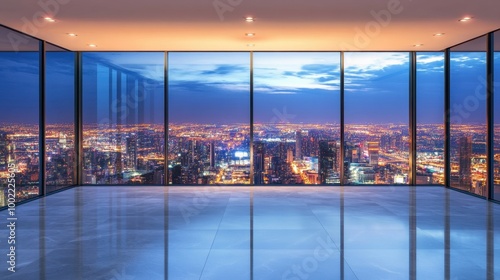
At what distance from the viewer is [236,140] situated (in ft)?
34.9

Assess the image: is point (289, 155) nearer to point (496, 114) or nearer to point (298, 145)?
point (298, 145)

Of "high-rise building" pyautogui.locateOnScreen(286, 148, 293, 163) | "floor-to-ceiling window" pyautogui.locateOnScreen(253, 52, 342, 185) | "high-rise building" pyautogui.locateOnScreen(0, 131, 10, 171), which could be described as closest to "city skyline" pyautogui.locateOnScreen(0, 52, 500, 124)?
"floor-to-ceiling window" pyautogui.locateOnScreen(253, 52, 342, 185)

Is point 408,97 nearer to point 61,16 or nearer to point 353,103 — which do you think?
point 353,103

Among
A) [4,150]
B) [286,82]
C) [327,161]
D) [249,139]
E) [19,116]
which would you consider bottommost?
[327,161]

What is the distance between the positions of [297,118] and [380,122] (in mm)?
2043

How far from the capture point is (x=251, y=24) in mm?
7477

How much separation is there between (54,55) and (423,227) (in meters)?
8.19

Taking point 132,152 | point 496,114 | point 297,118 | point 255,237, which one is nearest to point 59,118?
point 132,152

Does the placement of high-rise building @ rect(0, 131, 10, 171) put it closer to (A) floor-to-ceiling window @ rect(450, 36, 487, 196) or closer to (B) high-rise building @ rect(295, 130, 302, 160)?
(B) high-rise building @ rect(295, 130, 302, 160)

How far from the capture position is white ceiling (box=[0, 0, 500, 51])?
6.30 metres

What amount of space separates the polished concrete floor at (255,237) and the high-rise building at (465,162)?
78 cm

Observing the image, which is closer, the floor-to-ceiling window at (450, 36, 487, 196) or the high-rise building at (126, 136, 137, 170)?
the floor-to-ceiling window at (450, 36, 487, 196)

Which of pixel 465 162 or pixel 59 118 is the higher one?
pixel 59 118

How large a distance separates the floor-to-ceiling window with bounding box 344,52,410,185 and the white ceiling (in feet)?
3.29
